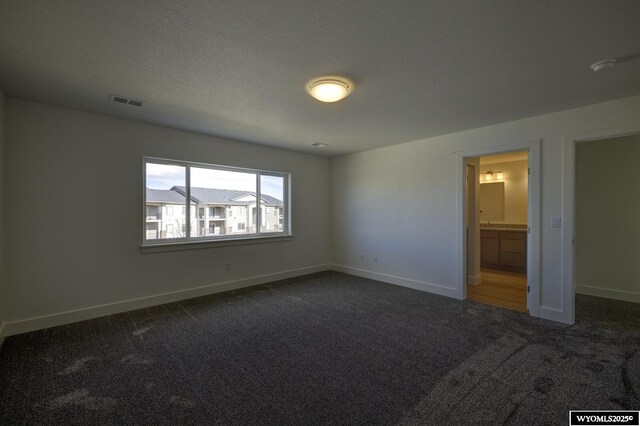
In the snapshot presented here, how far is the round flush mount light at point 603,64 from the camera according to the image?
7.39 feet

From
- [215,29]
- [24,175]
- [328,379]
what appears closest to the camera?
[215,29]

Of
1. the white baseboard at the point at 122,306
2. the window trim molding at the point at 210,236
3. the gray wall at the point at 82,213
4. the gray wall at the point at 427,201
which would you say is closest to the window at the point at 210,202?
the window trim molding at the point at 210,236

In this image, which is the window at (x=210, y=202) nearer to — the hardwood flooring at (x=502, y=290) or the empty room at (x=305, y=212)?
the empty room at (x=305, y=212)

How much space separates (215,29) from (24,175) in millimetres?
2815

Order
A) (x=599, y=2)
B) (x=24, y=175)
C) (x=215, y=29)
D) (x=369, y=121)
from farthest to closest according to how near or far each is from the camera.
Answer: (x=369, y=121), (x=24, y=175), (x=215, y=29), (x=599, y=2)

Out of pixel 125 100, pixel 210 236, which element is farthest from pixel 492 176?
pixel 125 100

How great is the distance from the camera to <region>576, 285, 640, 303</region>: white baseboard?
3.99m

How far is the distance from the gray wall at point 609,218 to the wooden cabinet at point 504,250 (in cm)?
122

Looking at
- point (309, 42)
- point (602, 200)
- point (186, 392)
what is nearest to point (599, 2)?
point (309, 42)

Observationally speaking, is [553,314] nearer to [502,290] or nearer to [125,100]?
[502,290]

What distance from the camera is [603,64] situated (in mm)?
2281

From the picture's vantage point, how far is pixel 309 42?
79.9 inches

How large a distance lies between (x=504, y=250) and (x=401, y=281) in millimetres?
2700

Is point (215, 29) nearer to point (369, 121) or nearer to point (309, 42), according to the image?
point (309, 42)
